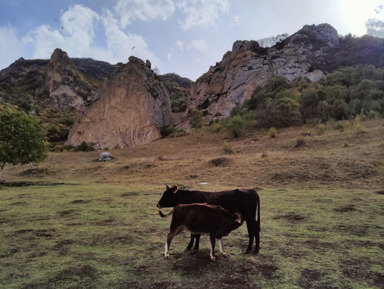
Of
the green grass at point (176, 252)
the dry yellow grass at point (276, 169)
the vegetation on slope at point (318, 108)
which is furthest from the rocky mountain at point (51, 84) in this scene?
the green grass at point (176, 252)

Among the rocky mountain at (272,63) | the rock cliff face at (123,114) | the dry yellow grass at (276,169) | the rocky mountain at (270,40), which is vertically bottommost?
the dry yellow grass at (276,169)

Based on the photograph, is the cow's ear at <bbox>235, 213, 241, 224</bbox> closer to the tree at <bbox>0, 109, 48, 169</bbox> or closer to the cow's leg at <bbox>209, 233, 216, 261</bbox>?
the cow's leg at <bbox>209, 233, 216, 261</bbox>

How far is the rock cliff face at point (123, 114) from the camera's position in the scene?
2042 inches

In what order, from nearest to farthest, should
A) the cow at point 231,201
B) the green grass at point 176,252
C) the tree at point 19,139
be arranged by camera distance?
the green grass at point 176,252, the cow at point 231,201, the tree at point 19,139

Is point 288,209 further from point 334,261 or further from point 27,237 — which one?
point 27,237

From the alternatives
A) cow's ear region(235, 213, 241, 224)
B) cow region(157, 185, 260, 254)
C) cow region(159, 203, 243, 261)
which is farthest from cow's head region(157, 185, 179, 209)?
cow's ear region(235, 213, 241, 224)

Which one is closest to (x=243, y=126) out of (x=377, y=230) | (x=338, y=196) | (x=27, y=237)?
(x=338, y=196)

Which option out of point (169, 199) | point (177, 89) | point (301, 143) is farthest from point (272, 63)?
point (169, 199)

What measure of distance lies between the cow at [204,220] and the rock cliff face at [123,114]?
158 ft

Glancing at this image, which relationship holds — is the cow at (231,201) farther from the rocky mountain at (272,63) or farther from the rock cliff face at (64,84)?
the rock cliff face at (64,84)

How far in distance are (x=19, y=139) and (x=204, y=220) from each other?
15.9m

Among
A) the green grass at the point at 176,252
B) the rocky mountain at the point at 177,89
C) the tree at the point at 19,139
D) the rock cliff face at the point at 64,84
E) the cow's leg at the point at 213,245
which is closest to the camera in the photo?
the green grass at the point at 176,252

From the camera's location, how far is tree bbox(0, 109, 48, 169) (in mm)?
15734

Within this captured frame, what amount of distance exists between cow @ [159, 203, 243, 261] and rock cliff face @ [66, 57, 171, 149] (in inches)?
1891
